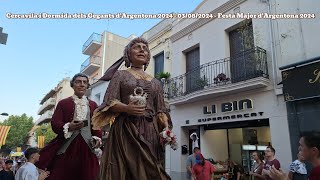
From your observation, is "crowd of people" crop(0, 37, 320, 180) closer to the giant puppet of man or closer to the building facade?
the giant puppet of man

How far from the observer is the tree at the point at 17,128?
Result: 181 ft

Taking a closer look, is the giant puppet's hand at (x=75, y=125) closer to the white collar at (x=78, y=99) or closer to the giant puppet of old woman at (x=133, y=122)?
the white collar at (x=78, y=99)

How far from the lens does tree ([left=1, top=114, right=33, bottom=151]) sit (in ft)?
181

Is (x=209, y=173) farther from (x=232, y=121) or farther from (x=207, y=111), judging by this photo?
(x=207, y=111)

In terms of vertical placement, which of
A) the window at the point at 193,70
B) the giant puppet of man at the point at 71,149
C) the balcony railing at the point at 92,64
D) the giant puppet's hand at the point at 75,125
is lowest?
the giant puppet of man at the point at 71,149

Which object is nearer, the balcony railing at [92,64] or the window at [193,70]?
the window at [193,70]

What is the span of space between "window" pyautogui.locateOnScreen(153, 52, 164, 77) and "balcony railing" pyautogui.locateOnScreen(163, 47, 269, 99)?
1.95 metres

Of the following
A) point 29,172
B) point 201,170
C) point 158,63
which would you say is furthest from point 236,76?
point 29,172

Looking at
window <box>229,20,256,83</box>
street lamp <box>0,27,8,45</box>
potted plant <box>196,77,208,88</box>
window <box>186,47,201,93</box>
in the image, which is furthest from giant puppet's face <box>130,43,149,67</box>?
window <box>186,47,201,93</box>

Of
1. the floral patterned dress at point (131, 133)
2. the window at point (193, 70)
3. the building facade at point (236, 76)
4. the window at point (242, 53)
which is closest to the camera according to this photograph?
the floral patterned dress at point (131, 133)

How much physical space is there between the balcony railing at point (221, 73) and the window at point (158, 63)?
1.95 meters

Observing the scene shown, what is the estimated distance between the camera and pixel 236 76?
10742 mm

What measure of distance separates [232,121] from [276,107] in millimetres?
1957

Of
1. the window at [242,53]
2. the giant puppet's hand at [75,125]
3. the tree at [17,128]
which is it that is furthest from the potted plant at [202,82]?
the tree at [17,128]
